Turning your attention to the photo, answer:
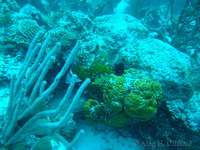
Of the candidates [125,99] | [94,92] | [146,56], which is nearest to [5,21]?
[94,92]

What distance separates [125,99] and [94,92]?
78 cm

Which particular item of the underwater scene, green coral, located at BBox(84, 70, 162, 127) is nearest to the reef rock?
the underwater scene

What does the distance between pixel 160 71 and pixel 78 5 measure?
7893 millimetres

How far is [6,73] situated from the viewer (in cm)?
287

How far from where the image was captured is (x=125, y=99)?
7.59ft

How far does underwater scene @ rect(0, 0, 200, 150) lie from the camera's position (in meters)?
2.02

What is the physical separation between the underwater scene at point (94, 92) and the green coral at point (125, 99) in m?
0.02

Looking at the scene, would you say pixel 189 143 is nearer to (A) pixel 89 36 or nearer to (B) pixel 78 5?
(A) pixel 89 36

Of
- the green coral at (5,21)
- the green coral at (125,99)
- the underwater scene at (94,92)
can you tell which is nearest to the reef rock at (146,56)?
the underwater scene at (94,92)

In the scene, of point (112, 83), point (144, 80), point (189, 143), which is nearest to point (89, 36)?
point (112, 83)

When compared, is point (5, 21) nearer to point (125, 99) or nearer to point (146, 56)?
point (146, 56)

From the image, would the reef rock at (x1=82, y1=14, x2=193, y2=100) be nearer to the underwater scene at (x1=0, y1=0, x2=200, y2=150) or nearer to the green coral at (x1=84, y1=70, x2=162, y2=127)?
the underwater scene at (x1=0, y1=0, x2=200, y2=150)

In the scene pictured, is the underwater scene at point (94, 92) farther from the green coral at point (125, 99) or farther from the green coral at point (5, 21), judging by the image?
the green coral at point (5, 21)

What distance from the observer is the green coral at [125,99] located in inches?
88.8
